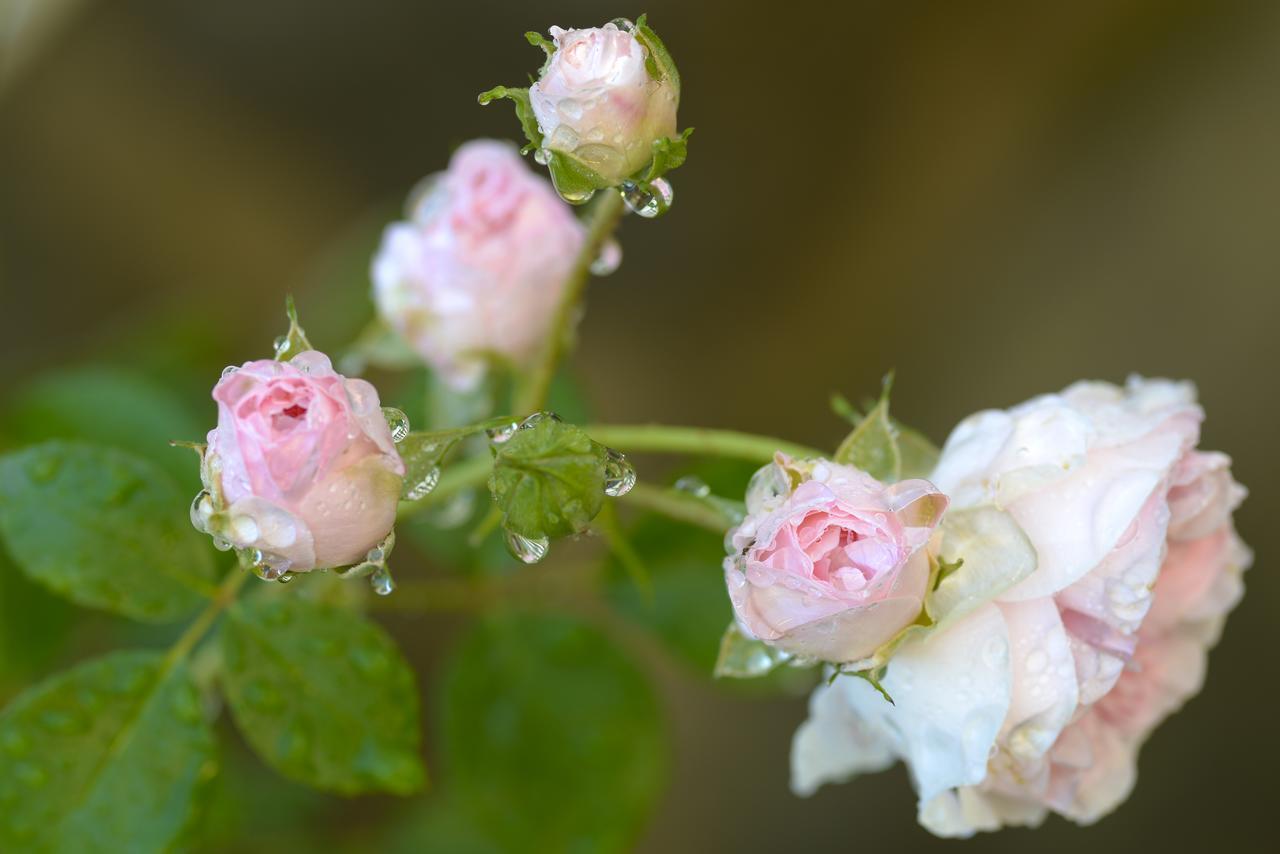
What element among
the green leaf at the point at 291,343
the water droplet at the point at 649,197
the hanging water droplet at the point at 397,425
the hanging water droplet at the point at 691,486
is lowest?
the hanging water droplet at the point at 691,486

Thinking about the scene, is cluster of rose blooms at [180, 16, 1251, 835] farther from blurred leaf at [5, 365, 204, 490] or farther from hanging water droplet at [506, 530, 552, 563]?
blurred leaf at [5, 365, 204, 490]

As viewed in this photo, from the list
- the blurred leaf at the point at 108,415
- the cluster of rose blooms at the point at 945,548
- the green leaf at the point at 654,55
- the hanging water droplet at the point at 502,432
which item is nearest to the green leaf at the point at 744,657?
the cluster of rose blooms at the point at 945,548

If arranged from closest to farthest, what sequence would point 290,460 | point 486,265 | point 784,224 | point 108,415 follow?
1. point 290,460
2. point 486,265
3. point 108,415
4. point 784,224

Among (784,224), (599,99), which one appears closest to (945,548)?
(599,99)

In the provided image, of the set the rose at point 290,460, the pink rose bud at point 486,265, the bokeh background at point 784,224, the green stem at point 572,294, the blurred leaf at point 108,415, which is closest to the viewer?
the rose at point 290,460

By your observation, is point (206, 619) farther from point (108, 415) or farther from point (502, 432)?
point (108, 415)

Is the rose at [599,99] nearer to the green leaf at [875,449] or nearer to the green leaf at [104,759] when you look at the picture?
the green leaf at [875,449]

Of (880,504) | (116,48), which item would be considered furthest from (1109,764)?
(116,48)
